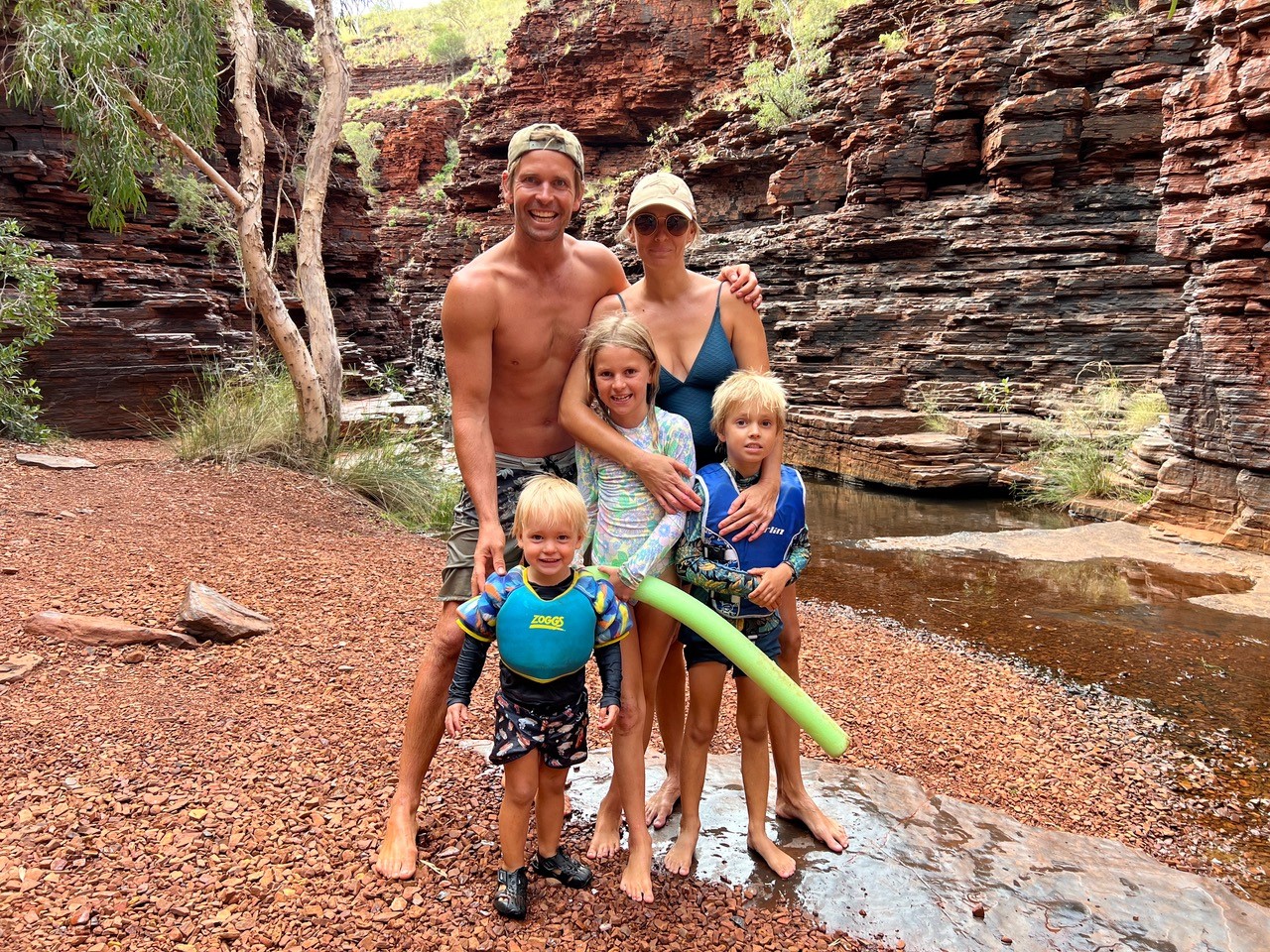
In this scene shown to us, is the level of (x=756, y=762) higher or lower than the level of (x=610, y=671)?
lower

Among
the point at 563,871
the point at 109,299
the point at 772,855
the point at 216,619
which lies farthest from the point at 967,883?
the point at 109,299

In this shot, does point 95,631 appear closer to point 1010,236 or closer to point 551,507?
point 551,507

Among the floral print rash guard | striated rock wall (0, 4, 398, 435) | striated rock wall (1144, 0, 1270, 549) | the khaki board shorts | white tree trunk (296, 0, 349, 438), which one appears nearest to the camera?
the floral print rash guard

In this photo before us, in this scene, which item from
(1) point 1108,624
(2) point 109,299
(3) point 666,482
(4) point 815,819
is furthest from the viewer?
(2) point 109,299

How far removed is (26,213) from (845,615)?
1209 cm

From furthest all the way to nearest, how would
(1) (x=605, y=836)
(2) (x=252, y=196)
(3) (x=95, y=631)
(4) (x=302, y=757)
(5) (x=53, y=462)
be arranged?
(2) (x=252, y=196), (5) (x=53, y=462), (3) (x=95, y=631), (4) (x=302, y=757), (1) (x=605, y=836)

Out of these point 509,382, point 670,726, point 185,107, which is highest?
point 185,107

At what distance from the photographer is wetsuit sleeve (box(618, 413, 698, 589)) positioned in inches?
95.8

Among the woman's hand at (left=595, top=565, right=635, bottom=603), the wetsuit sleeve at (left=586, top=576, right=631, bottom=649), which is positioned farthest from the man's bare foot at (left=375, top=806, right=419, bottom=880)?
the woman's hand at (left=595, top=565, right=635, bottom=603)

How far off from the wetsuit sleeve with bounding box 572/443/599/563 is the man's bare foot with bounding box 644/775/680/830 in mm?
994

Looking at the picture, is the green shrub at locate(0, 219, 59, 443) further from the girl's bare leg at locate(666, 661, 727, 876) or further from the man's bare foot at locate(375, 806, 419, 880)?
the girl's bare leg at locate(666, 661, 727, 876)

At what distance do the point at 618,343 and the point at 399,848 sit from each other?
68.4 inches

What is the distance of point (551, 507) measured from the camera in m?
2.25

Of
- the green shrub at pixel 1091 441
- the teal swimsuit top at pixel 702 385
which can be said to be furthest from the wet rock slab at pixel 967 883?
the green shrub at pixel 1091 441
